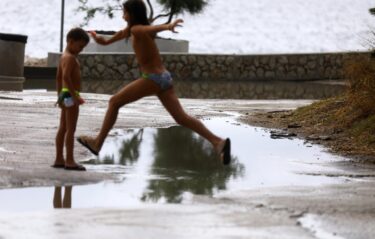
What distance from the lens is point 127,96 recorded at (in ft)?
23.4

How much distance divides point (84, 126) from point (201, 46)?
4555 centimetres

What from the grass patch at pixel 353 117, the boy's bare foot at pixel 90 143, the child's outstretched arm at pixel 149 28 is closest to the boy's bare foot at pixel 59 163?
the boy's bare foot at pixel 90 143

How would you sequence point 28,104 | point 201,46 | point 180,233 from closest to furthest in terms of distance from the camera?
point 180,233, point 28,104, point 201,46

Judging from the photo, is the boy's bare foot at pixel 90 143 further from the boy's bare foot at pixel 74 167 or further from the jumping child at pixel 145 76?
the boy's bare foot at pixel 74 167

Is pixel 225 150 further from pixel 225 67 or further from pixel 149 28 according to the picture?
pixel 225 67

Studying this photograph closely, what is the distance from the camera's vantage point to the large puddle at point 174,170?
586 centimetres

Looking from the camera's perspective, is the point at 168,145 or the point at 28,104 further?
the point at 28,104

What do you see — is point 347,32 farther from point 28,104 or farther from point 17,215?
point 17,215

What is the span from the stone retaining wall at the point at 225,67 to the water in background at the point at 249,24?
71.0 ft

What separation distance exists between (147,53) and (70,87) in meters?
0.58

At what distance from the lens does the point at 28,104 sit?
1487 centimetres

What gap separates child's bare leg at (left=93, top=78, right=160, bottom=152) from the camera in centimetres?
704

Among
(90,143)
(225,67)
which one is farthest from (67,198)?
(225,67)

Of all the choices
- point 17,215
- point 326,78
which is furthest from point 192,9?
point 17,215
